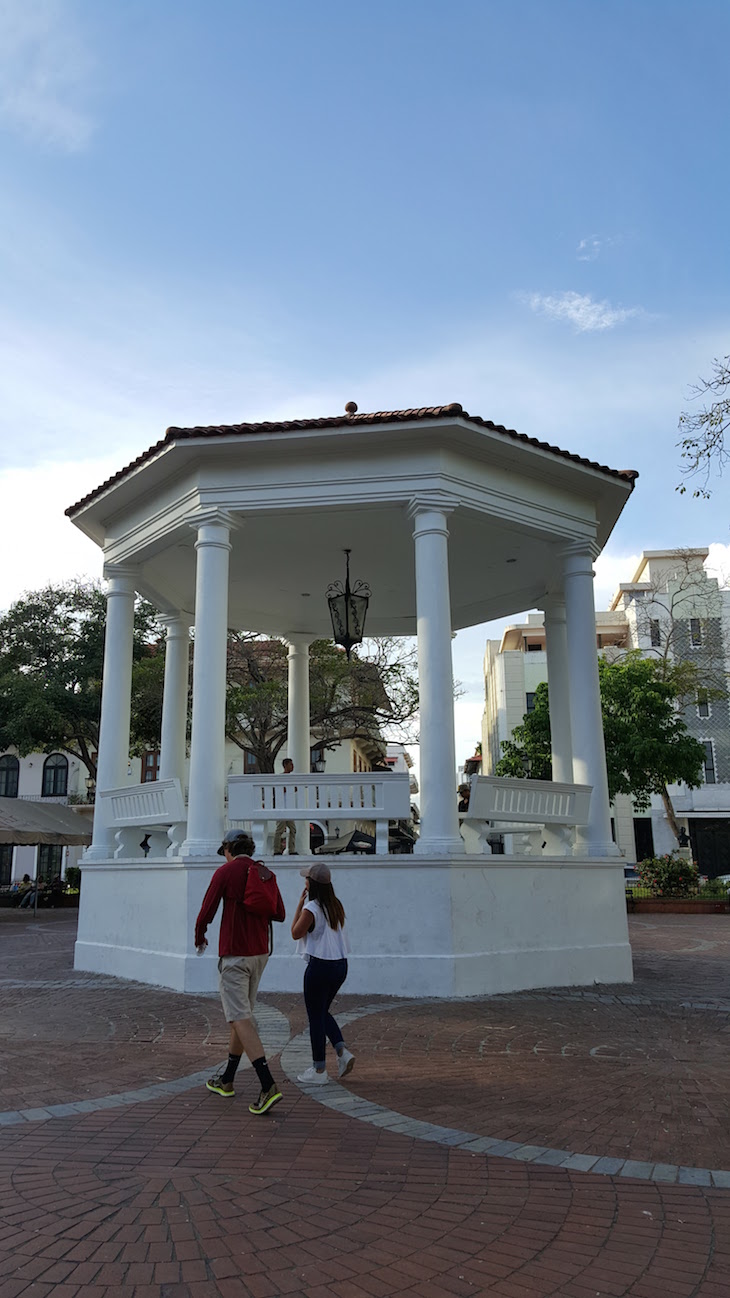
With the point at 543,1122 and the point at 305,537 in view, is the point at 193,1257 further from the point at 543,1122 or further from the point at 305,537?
the point at 305,537

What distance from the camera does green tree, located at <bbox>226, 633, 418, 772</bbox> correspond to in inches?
951

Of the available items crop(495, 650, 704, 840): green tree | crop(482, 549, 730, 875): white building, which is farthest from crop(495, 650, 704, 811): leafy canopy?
crop(482, 549, 730, 875): white building

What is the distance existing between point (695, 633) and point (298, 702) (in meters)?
34.2

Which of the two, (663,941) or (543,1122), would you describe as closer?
(543,1122)

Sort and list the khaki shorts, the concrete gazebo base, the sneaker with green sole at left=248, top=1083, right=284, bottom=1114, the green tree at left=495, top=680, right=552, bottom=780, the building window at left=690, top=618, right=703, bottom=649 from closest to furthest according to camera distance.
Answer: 1. the sneaker with green sole at left=248, top=1083, right=284, bottom=1114
2. the khaki shorts
3. the concrete gazebo base
4. the green tree at left=495, top=680, right=552, bottom=780
5. the building window at left=690, top=618, right=703, bottom=649

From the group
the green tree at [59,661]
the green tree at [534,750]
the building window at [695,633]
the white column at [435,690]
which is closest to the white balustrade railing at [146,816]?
the white column at [435,690]

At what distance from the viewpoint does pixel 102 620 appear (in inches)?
1178

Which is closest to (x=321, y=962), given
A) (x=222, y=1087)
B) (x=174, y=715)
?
(x=222, y=1087)

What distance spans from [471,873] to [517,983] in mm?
1363

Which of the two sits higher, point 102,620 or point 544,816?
point 102,620

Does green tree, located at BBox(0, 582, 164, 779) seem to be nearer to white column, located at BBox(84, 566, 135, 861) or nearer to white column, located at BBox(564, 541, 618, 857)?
white column, located at BBox(84, 566, 135, 861)

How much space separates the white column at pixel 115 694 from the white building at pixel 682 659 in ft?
110

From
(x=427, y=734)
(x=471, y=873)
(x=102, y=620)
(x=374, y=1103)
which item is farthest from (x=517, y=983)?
(x=102, y=620)

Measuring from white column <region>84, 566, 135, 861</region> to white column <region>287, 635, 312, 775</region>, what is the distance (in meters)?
→ 3.64
